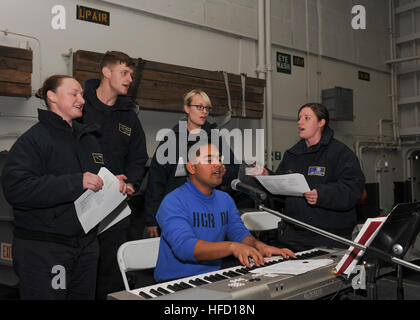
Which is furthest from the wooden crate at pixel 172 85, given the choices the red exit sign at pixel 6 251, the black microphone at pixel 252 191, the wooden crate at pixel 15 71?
the black microphone at pixel 252 191

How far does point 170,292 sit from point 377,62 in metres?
6.97

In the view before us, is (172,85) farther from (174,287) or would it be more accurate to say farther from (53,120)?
(174,287)

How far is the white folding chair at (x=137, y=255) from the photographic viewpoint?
194 cm

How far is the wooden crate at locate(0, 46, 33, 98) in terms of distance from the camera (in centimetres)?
295

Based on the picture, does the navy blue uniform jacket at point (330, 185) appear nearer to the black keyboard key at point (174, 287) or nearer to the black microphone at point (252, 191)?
the black microphone at point (252, 191)

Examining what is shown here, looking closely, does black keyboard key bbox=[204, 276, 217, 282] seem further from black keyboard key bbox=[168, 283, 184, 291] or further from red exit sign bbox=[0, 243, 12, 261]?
red exit sign bbox=[0, 243, 12, 261]

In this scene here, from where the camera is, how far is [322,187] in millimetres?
2178

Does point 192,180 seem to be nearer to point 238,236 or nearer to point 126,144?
point 238,236

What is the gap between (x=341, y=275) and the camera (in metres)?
1.48

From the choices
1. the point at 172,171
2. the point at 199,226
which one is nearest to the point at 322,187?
the point at 199,226

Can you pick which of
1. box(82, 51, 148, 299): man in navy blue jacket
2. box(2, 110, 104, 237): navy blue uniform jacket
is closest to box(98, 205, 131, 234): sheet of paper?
box(82, 51, 148, 299): man in navy blue jacket

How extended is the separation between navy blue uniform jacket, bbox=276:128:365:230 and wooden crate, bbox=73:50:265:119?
182 cm

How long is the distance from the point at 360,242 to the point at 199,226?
0.72 meters

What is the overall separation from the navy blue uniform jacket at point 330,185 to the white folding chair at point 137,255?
2.76 feet
